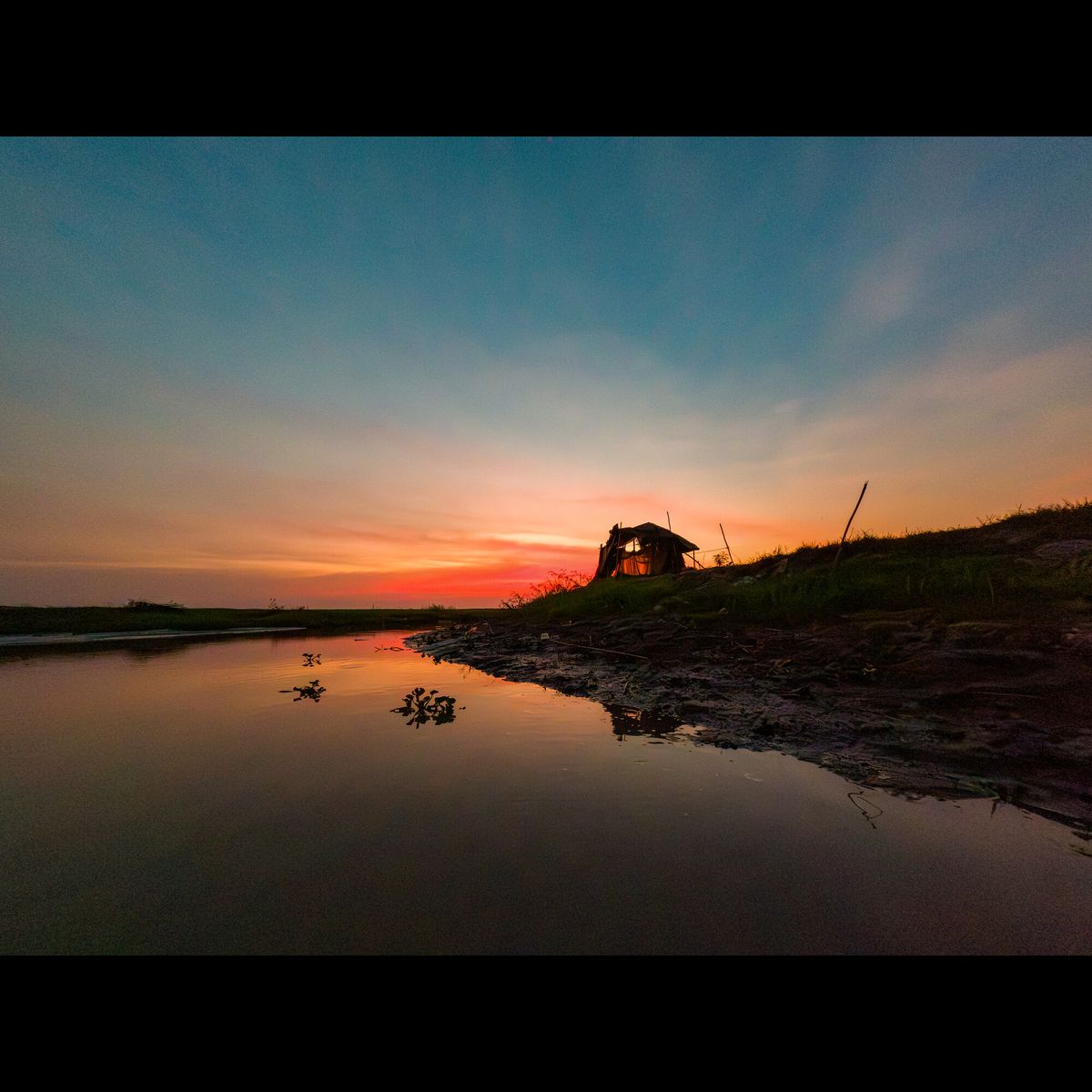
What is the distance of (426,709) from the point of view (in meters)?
5.38

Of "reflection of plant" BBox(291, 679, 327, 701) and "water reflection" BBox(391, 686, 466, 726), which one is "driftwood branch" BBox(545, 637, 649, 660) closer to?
"water reflection" BBox(391, 686, 466, 726)

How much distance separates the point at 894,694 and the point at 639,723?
2.86 meters

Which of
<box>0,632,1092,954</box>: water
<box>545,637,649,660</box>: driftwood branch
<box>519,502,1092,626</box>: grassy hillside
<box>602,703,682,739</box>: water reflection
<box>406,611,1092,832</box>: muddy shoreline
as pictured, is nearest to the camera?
<box>0,632,1092,954</box>: water

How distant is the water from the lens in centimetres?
172

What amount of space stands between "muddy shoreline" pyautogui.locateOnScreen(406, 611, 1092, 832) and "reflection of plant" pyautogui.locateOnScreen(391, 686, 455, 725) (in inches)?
74.6

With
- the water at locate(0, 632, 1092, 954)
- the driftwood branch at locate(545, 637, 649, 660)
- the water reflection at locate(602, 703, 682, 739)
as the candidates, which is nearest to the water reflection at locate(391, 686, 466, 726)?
the water at locate(0, 632, 1092, 954)

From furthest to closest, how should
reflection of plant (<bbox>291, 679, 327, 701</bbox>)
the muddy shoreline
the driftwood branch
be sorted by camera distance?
the driftwood branch, reflection of plant (<bbox>291, 679, 327, 701</bbox>), the muddy shoreline

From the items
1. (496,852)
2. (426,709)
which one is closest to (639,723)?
(426,709)

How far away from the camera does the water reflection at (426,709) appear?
501 cm

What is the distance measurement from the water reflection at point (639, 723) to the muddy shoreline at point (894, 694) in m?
0.11

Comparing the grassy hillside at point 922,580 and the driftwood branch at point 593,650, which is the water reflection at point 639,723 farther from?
the grassy hillside at point 922,580

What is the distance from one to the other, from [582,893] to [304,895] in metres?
1.21
